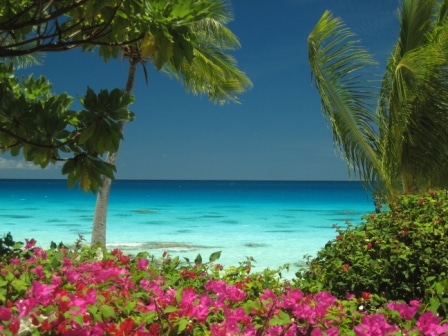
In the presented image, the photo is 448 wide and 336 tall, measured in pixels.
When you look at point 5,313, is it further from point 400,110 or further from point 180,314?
point 400,110

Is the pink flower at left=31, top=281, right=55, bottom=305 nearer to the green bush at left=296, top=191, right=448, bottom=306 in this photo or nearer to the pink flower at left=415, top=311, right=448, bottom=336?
the pink flower at left=415, top=311, right=448, bottom=336

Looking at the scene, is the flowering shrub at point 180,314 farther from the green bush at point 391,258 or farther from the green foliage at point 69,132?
the green bush at point 391,258

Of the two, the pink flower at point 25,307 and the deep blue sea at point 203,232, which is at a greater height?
the pink flower at point 25,307

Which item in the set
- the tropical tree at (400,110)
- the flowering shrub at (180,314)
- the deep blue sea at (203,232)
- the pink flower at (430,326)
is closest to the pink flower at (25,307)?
the flowering shrub at (180,314)

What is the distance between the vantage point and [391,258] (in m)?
4.74

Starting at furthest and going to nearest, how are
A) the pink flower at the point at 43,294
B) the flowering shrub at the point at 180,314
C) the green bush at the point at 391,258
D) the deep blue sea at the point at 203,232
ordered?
the deep blue sea at the point at 203,232 < the green bush at the point at 391,258 < the pink flower at the point at 43,294 < the flowering shrub at the point at 180,314

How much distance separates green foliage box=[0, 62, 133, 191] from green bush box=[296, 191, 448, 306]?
2397 mm

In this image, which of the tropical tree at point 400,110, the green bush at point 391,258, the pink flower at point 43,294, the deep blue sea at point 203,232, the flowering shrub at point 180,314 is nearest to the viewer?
the flowering shrub at point 180,314

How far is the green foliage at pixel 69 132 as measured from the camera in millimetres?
2418

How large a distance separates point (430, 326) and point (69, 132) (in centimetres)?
163

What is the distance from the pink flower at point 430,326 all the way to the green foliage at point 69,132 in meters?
1.31

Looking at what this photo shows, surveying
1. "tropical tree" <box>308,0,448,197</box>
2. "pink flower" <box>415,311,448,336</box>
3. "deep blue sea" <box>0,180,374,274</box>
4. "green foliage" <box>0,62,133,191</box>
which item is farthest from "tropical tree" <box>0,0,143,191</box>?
"deep blue sea" <box>0,180,374,274</box>

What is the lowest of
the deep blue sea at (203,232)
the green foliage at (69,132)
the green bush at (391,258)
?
the deep blue sea at (203,232)

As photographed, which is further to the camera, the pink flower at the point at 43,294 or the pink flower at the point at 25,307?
the pink flower at the point at 43,294
